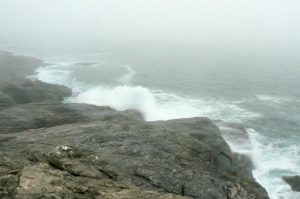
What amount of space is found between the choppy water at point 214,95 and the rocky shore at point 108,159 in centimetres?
566

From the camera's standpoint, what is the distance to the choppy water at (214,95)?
44.5 m

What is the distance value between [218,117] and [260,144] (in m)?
12.4

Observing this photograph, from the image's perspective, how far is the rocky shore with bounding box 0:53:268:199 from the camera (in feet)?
45.1

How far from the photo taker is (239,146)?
44.7 m

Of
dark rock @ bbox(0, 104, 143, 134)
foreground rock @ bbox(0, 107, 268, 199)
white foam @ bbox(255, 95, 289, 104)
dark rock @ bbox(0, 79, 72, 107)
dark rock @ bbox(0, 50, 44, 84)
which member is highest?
dark rock @ bbox(0, 50, 44, 84)

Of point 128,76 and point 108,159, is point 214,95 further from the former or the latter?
point 108,159

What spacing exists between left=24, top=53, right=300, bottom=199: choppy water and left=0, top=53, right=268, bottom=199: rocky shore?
566 centimetres

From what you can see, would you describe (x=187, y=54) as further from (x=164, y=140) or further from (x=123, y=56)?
(x=164, y=140)

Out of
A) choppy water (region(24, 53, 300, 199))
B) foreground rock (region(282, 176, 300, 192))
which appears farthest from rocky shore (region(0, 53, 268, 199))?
choppy water (region(24, 53, 300, 199))

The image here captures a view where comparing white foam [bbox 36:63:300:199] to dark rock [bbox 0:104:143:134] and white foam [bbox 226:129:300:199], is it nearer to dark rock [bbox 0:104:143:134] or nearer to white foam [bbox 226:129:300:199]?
white foam [bbox 226:129:300:199]

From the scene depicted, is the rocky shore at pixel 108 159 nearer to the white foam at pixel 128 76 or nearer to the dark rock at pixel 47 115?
the dark rock at pixel 47 115

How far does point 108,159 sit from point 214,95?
5611 centimetres

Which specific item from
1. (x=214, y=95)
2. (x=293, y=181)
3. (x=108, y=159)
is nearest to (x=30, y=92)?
(x=214, y=95)

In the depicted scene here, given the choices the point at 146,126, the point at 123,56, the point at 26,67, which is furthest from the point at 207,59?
the point at 146,126
